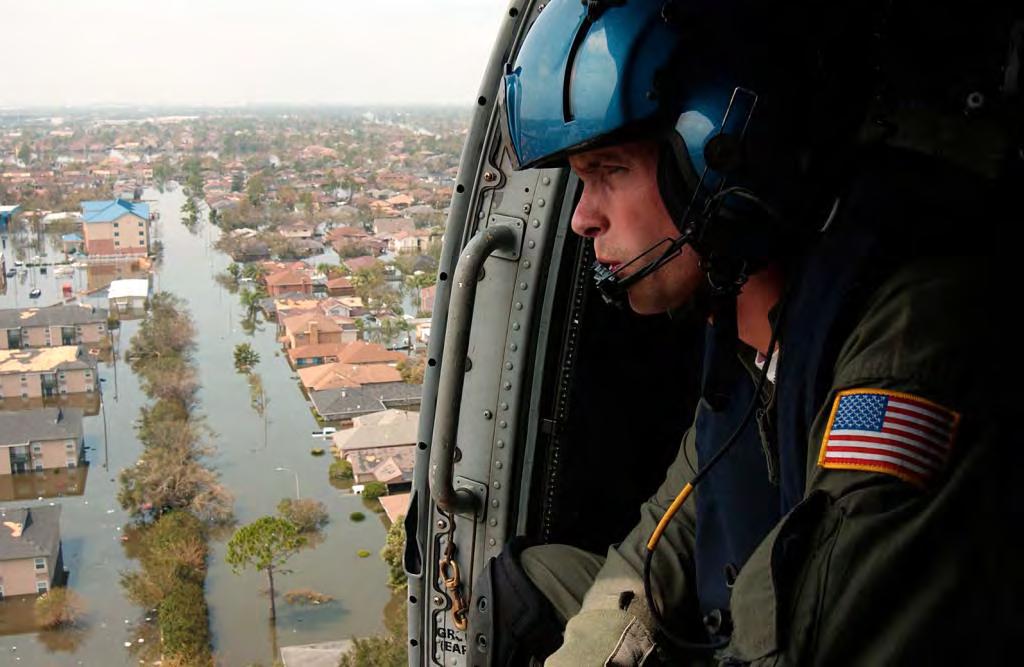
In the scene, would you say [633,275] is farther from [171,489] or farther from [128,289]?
[128,289]

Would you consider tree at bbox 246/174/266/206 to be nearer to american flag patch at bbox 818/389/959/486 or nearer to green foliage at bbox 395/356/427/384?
green foliage at bbox 395/356/427/384

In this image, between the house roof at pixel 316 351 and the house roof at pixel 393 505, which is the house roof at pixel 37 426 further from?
the house roof at pixel 316 351

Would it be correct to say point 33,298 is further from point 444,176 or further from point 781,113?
point 781,113

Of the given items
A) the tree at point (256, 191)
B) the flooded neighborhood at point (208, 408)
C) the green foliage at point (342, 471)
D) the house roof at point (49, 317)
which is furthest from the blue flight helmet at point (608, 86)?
the tree at point (256, 191)

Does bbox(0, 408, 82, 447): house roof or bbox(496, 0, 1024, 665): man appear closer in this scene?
bbox(496, 0, 1024, 665): man

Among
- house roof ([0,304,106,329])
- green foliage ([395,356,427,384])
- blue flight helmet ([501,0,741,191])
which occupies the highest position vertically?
blue flight helmet ([501,0,741,191])

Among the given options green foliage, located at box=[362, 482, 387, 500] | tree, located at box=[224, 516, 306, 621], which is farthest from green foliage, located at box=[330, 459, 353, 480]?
tree, located at box=[224, 516, 306, 621]
